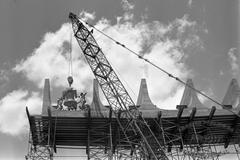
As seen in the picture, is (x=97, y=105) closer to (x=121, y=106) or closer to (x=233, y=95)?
(x=121, y=106)

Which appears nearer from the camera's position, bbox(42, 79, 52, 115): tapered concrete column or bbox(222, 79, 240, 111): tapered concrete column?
bbox(42, 79, 52, 115): tapered concrete column

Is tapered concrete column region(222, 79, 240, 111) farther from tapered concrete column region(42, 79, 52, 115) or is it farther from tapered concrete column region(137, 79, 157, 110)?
tapered concrete column region(42, 79, 52, 115)

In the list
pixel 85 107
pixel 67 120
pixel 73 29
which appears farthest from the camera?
pixel 73 29

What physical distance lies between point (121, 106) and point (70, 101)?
5978 mm

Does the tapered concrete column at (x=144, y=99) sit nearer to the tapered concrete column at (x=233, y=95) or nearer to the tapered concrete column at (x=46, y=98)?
the tapered concrete column at (x=233, y=95)

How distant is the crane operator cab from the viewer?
147ft

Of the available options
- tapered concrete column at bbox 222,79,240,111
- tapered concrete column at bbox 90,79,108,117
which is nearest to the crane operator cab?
tapered concrete column at bbox 90,79,108,117

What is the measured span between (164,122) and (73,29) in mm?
17048

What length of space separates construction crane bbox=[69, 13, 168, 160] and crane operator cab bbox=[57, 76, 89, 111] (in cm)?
295

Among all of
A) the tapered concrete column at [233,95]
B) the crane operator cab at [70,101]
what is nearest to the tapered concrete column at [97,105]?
the crane operator cab at [70,101]

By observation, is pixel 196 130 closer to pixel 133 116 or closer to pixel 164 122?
pixel 164 122

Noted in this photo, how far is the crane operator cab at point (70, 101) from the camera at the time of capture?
4478 centimetres

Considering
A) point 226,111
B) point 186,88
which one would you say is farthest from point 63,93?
point 226,111

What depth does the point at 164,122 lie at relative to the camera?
4394 cm
